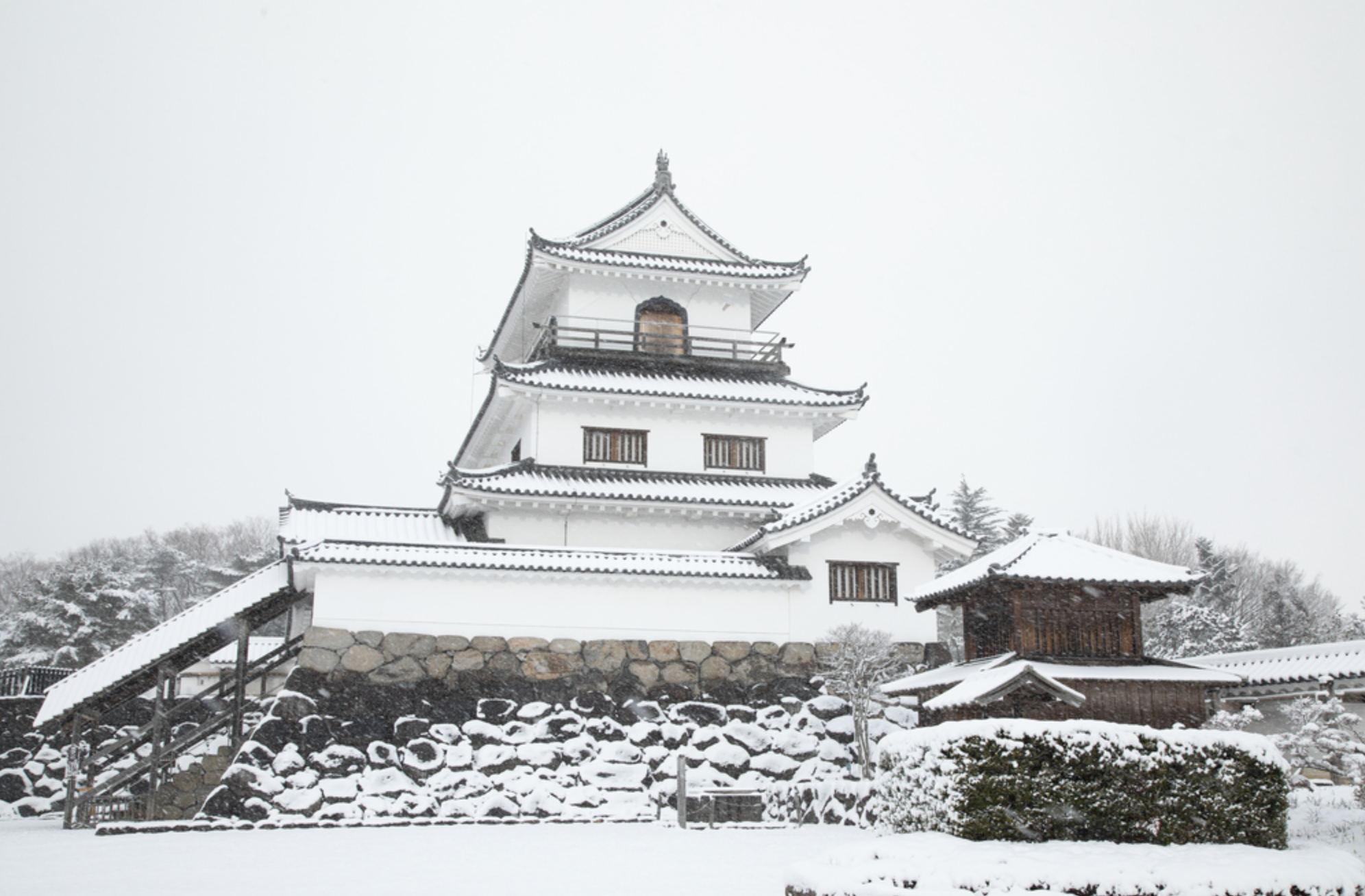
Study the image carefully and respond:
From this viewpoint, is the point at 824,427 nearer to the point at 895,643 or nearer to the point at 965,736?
the point at 895,643

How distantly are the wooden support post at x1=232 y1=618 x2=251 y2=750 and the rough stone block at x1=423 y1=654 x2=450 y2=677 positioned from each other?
3031 mm

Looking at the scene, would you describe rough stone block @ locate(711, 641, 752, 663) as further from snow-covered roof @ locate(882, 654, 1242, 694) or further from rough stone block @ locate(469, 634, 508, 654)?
snow-covered roof @ locate(882, 654, 1242, 694)

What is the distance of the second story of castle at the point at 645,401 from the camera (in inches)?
874

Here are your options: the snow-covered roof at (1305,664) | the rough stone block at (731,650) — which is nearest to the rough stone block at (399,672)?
the rough stone block at (731,650)

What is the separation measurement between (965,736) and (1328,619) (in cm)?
3676

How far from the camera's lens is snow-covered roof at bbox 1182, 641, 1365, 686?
2005 centimetres

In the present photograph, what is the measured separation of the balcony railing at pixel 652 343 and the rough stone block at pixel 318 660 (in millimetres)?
9436

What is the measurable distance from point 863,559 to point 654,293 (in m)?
8.92

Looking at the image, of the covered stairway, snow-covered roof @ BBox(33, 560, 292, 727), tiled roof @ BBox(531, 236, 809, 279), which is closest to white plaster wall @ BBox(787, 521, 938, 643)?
tiled roof @ BBox(531, 236, 809, 279)

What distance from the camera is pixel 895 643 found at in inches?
773

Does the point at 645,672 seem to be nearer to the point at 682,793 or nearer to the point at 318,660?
the point at 682,793

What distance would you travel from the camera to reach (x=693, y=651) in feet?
61.7

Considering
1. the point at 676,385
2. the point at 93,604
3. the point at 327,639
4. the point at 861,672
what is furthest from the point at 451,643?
the point at 93,604

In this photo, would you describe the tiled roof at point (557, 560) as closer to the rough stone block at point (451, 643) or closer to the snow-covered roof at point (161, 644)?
the rough stone block at point (451, 643)
